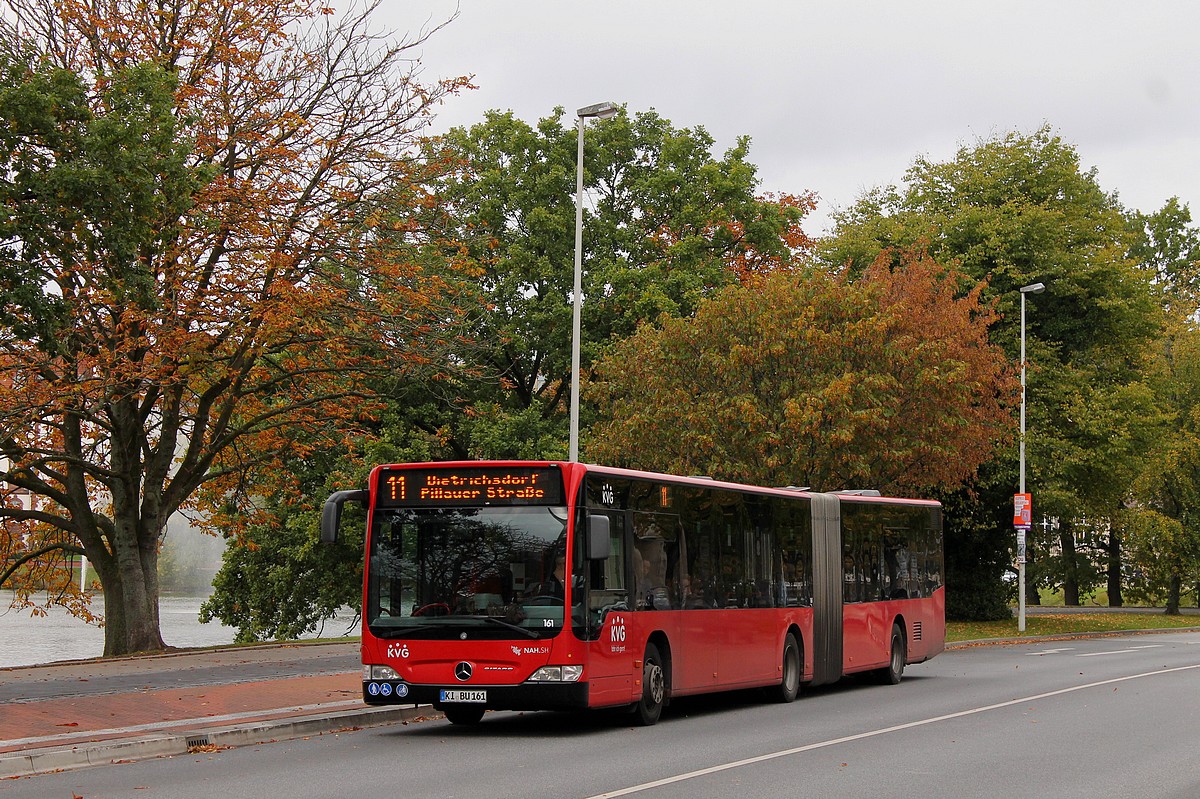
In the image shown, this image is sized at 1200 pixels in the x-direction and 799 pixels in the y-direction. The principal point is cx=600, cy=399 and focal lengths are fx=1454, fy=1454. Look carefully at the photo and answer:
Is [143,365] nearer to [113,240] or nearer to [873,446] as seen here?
[113,240]

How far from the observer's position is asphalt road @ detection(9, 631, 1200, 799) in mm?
10953

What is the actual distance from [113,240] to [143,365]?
20.5ft

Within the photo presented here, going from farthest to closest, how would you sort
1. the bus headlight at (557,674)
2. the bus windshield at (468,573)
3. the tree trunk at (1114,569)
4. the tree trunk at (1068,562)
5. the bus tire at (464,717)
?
the tree trunk at (1068,562) → the tree trunk at (1114,569) → the bus tire at (464,717) → the bus windshield at (468,573) → the bus headlight at (557,674)

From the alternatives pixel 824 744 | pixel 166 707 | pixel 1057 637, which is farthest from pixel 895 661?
pixel 1057 637

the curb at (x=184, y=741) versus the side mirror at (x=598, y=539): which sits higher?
the side mirror at (x=598, y=539)

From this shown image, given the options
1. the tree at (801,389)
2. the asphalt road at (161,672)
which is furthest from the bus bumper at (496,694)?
the tree at (801,389)

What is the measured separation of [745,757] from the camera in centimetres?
1302

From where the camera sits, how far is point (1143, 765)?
1270 centimetres

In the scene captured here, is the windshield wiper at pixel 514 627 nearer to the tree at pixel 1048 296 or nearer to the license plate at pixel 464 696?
the license plate at pixel 464 696

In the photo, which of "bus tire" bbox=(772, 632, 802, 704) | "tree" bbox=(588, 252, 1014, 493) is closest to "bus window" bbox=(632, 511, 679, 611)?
"bus tire" bbox=(772, 632, 802, 704)

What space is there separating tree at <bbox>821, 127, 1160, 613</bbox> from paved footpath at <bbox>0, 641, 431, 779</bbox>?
Result: 26.9 metres

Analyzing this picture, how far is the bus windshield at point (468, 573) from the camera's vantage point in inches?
589

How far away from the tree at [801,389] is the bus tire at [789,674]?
30.9 feet

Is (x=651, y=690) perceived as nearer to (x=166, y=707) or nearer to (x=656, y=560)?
(x=656, y=560)
